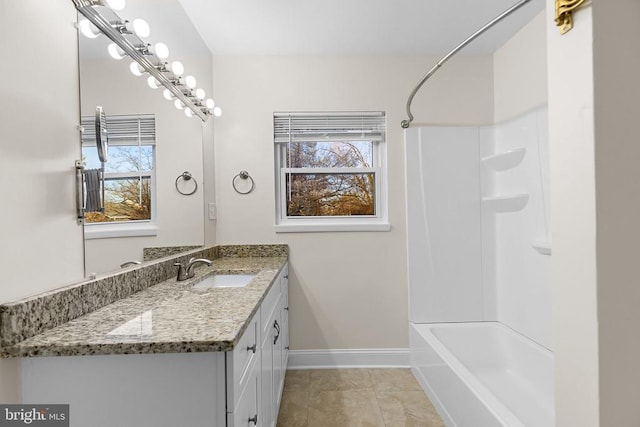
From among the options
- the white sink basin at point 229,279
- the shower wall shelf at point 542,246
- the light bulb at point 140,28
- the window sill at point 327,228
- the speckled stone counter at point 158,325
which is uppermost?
the light bulb at point 140,28

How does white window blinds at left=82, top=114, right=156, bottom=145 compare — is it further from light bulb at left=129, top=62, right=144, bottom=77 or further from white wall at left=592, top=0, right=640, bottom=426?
white wall at left=592, top=0, right=640, bottom=426

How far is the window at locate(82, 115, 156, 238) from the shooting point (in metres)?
1.31

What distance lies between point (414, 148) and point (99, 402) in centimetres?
245

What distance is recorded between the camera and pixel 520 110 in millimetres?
2416

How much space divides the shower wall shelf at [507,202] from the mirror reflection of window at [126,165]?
7.41ft

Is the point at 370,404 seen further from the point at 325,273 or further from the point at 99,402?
the point at 99,402

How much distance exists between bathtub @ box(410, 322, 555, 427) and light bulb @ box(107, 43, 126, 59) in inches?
86.5

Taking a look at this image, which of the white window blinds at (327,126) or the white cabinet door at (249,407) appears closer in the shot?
the white cabinet door at (249,407)

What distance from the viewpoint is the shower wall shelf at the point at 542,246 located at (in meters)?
2.05

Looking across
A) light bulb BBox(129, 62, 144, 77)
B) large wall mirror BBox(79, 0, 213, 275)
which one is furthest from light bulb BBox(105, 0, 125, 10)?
light bulb BBox(129, 62, 144, 77)

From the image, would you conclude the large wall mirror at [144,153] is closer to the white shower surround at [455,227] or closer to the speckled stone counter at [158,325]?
the speckled stone counter at [158,325]

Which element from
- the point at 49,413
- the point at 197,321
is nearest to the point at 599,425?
the point at 197,321

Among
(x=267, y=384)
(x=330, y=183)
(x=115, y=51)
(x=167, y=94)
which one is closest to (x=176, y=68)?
(x=167, y=94)

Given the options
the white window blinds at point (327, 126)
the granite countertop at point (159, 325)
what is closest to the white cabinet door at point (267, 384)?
the granite countertop at point (159, 325)
